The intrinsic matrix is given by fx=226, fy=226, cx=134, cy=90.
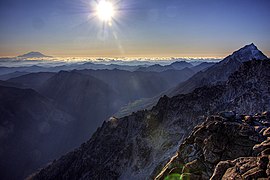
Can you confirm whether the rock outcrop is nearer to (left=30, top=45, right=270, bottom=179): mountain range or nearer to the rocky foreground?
the rocky foreground

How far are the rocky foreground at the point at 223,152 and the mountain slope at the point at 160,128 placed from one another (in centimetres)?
5497

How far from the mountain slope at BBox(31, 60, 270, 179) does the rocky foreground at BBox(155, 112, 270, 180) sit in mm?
54969

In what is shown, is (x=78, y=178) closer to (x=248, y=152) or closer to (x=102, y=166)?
(x=102, y=166)

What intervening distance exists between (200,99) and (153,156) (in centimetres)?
3484

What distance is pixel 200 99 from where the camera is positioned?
108 metres

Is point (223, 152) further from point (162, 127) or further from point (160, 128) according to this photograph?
point (160, 128)

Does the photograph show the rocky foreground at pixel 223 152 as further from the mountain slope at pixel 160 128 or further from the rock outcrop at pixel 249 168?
the mountain slope at pixel 160 128

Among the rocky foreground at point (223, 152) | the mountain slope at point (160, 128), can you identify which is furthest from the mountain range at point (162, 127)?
the rocky foreground at point (223, 152)

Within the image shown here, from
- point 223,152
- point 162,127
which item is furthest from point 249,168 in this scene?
point 162,127

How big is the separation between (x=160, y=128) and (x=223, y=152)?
83044 mm

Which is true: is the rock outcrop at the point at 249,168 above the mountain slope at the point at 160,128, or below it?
above

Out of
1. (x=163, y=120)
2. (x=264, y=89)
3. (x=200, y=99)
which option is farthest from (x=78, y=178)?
(x=264, y=89)

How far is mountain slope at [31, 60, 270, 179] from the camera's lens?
90.9m

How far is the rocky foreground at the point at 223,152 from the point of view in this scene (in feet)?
70.3
